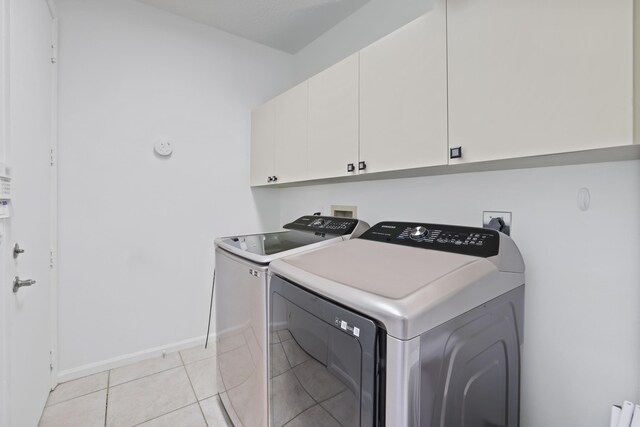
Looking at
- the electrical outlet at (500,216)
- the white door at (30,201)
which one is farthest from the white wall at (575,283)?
the white door at (30,201)

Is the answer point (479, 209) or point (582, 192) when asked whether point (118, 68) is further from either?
point (582, 192)

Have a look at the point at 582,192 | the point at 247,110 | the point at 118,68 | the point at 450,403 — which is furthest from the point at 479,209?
the point at 118,68

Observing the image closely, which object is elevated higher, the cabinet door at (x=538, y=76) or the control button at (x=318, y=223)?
the cabinet door at (x=538, y=76)

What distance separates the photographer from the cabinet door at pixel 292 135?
2.00m

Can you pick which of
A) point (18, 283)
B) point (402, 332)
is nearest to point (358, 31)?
point (402, 332)

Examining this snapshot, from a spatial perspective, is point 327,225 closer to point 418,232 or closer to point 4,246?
point 418,232

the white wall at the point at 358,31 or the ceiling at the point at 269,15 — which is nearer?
the white wall at the point at 358,31

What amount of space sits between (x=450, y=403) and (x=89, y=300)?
7.82 ft

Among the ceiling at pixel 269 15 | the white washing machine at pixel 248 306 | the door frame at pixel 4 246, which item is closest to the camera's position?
the door frame at pixel 4 246

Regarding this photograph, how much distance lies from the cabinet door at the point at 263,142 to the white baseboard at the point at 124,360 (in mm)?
1477

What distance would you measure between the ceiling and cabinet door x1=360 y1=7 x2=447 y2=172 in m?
0.98

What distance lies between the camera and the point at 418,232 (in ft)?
4.26

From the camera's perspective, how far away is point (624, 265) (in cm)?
99

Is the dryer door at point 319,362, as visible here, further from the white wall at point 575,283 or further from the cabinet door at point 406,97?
the white wall at point 575,283
